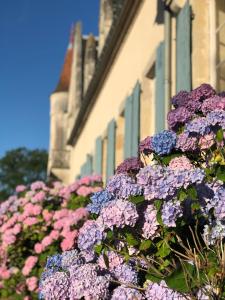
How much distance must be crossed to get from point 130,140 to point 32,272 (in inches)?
113

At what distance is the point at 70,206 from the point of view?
5.82 meters

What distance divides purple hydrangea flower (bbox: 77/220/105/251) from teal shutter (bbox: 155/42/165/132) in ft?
12.0

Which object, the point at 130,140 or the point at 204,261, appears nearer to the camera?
the point at 204,261

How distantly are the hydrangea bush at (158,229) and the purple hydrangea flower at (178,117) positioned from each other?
0.15 m

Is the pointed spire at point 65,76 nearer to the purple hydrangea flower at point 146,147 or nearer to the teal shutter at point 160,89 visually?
the teal shutter at point 160,89

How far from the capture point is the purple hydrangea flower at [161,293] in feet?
6.64


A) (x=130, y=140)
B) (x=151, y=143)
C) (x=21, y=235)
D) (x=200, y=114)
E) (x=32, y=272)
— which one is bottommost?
(x=32, y=272)

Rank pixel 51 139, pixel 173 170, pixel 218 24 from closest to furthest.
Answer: pixel 173 170 → pixel 218 24 → pixel 51 139

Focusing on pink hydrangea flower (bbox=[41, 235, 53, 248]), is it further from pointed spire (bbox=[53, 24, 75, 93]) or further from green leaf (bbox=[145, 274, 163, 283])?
pointed spire (bbox=[53, 24, 75, 93])

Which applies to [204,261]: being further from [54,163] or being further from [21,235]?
[54,163]

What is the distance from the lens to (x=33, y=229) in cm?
573

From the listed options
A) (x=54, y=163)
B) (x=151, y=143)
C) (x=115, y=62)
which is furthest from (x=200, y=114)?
(x=54, y=163)

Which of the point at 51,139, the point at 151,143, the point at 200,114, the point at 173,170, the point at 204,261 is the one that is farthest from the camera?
the point at 51,139

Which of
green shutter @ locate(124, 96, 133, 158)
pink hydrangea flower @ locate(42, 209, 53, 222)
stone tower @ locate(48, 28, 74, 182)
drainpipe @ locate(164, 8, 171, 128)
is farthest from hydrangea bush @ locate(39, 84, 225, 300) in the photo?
stone tower @ locate(48, 28, 74, 182)
